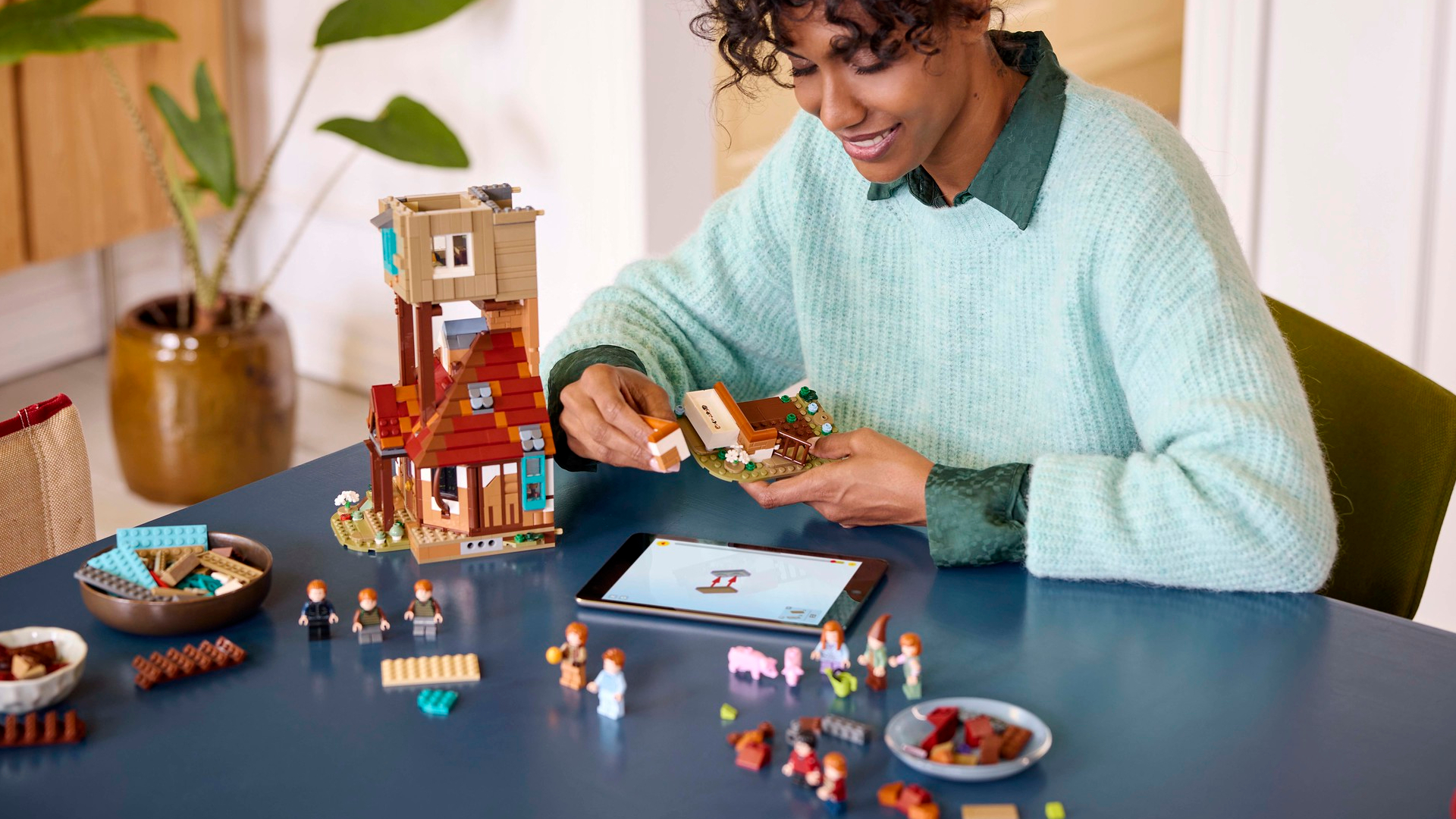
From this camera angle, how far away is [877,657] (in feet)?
3.47

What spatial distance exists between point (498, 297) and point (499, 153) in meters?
2.04

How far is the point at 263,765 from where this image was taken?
969 mm

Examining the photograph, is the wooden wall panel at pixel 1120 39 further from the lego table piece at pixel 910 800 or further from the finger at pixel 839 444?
the lego table piece at pixel 910 800

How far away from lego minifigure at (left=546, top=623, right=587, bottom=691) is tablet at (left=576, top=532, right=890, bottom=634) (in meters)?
0.11

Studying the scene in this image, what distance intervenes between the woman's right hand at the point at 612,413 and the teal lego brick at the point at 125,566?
1.40 ft

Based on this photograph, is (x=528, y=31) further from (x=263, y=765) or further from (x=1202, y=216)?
(x=263, y=765)

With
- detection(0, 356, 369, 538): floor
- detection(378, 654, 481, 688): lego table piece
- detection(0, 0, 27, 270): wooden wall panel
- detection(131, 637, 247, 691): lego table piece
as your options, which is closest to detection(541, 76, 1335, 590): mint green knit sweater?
detection(378, 654, 481, 688): lego table piece

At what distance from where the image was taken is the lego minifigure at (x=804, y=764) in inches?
37.1

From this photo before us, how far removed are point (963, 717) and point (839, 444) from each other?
0.41 m

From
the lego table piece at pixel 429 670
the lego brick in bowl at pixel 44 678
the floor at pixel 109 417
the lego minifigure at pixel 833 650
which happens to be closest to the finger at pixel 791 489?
the lego minifigure at pixel 833 650

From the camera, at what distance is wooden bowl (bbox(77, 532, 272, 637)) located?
3.66 feet

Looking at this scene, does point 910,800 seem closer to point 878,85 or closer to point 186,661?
point 186,661

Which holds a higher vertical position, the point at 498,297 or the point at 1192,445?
the point at 498,297

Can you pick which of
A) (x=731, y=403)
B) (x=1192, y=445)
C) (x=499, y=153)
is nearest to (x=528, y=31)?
(x=499, y=153)
